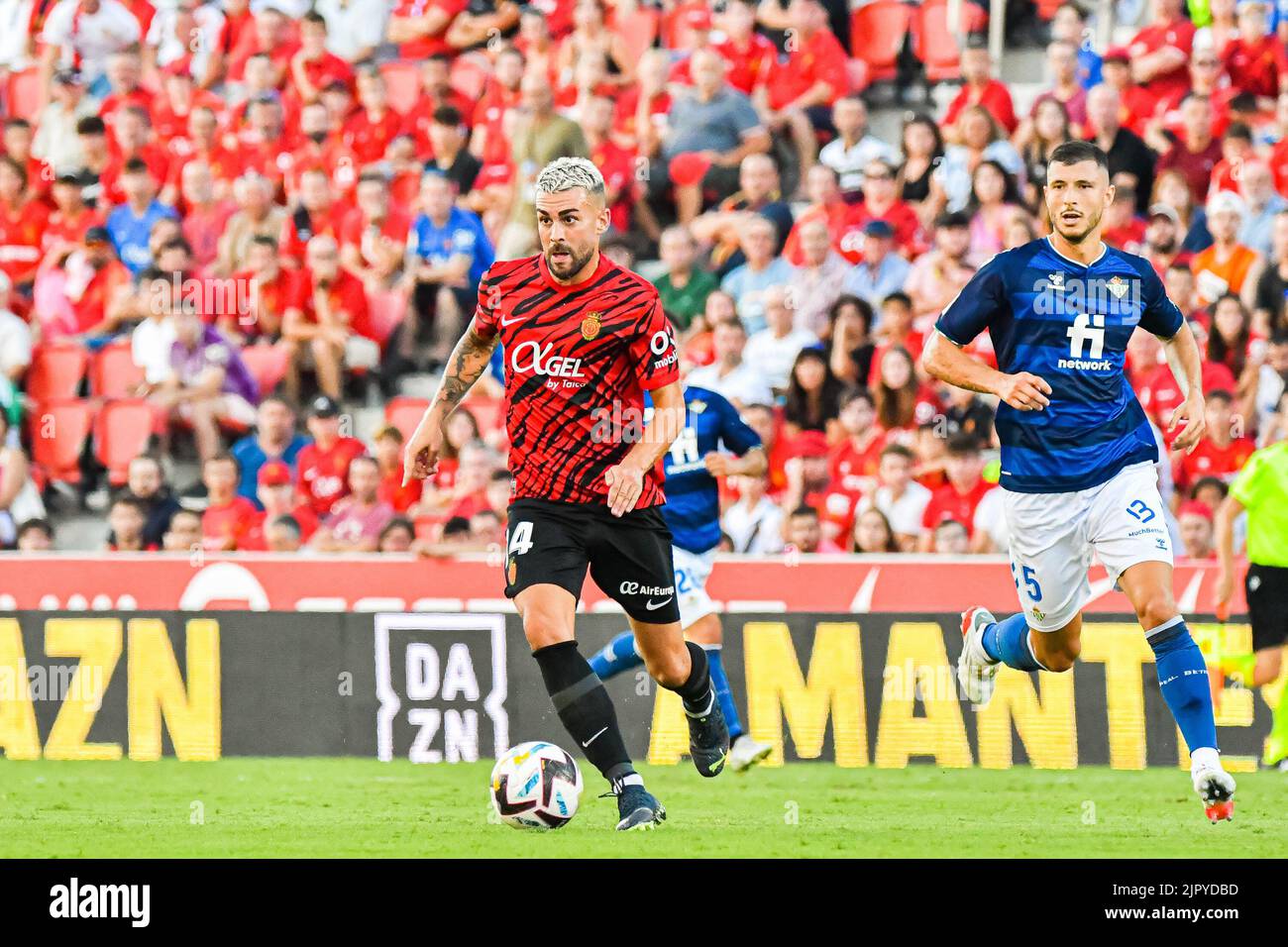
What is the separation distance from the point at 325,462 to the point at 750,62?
479 cm

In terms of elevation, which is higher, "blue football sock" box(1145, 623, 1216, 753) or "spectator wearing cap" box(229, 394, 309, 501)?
"spectator wearing cap" box(229, 394, 309, 501)

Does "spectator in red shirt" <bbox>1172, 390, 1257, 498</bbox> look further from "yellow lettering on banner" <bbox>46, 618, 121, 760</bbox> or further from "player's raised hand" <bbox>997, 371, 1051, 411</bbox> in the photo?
"yellow lettering on banner" <bbox>46, 618, 121, 760</bbox>

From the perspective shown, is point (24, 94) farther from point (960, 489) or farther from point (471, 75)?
point (960, 489)

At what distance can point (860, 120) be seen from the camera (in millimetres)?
16078

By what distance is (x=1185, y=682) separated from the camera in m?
8.28

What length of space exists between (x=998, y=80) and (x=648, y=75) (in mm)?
2795

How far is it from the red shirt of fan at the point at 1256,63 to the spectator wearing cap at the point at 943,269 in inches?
96.6

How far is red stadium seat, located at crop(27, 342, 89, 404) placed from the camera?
1664 centimetres

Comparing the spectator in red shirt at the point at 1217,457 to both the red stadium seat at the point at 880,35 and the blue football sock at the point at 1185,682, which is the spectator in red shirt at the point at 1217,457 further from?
the blue football sock at the point at 1185,682

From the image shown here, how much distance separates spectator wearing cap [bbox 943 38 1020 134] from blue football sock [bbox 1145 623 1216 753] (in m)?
8.09

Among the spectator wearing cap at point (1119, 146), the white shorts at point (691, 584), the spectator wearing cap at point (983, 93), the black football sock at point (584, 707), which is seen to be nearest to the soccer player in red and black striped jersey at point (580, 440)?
the black football sock at point (584, 707)

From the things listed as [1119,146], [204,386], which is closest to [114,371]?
[204,386]

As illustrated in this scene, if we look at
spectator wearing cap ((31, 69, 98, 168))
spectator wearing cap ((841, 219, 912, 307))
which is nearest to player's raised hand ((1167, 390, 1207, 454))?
spectator wearing cap ((841, 219, 912, 307))

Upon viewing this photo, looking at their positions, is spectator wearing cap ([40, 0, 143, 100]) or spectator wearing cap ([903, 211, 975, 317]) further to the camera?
spectator wearing cap ([40, 0, 143, 100])
